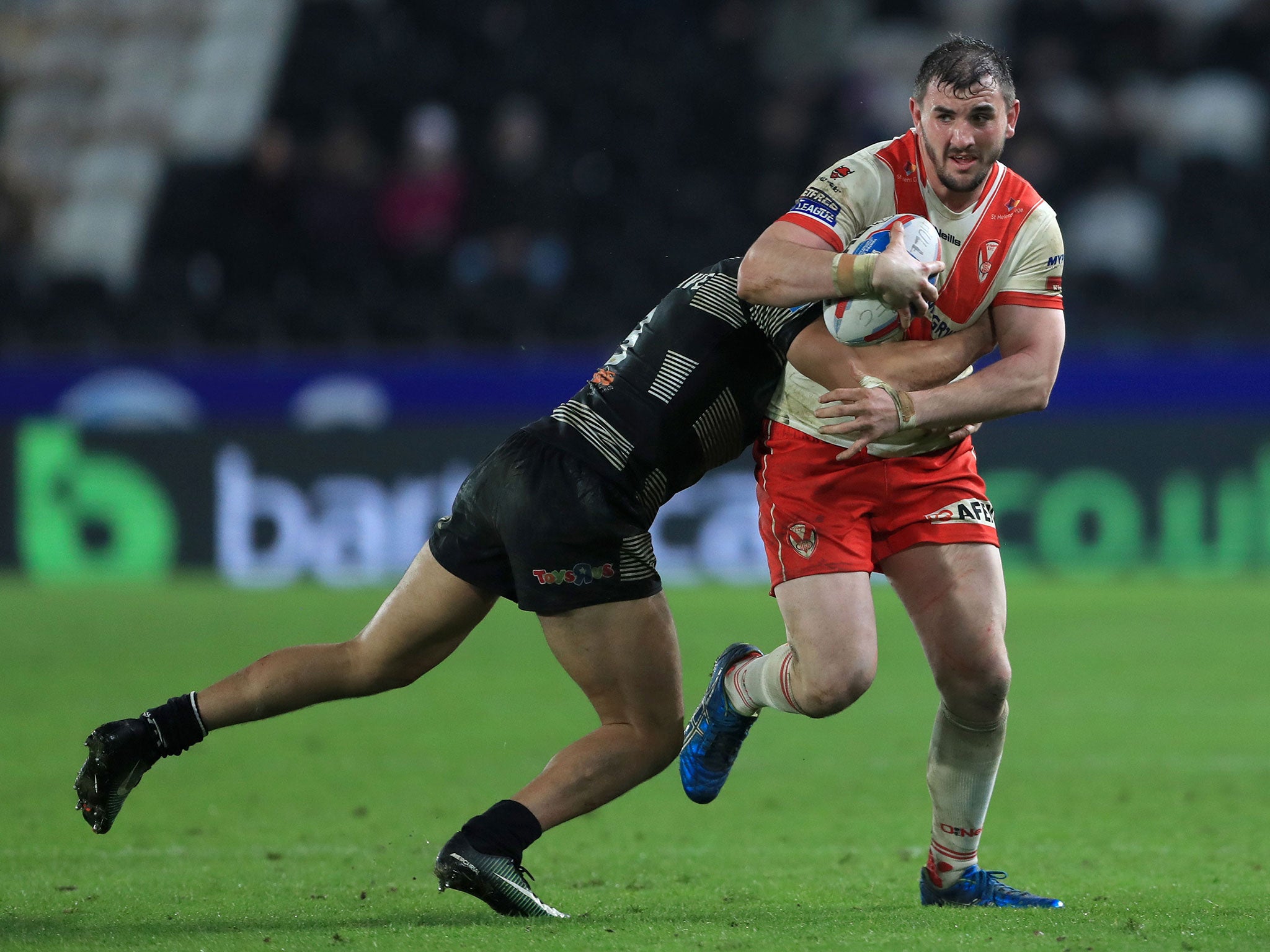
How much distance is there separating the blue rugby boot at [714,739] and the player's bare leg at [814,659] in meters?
0.01

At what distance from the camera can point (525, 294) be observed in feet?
48.1

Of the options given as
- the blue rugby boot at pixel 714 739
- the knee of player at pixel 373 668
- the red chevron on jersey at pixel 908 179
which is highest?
the red chevron on jersey at pixel 908 179

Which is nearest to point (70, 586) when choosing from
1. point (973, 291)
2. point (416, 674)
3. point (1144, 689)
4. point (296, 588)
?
point (296, 588)

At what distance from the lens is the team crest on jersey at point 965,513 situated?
16.2ft

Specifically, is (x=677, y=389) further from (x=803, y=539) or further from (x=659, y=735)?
(x=659, y=735)

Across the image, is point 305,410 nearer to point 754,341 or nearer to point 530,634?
point 530,634

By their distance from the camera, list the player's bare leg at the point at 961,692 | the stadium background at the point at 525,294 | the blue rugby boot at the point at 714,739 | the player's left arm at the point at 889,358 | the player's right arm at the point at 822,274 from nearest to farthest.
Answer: the player's right arm at the point at 822,274
the player's left arm at the point at 889,358
the player's bare leg at the point at 961,692
the blue rugby boot at the point at 714,739
the stadium background at the point at 525,294

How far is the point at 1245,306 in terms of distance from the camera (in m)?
14.7

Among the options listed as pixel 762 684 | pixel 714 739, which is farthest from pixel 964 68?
pixel 714 739

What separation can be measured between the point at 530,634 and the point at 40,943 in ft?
24.8

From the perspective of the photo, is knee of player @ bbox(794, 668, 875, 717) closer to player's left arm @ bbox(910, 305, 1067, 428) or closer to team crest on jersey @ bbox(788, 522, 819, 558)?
team crest on jersey @ bbox(788, 522, 819, 558)

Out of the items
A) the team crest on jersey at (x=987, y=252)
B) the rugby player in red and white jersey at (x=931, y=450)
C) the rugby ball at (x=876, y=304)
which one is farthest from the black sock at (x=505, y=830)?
the team crest on jersey at (x=987, y=252)

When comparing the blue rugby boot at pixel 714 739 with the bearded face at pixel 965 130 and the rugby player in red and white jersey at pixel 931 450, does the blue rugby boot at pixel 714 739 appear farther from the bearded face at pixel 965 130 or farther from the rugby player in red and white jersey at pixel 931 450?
the bearded face at pixel 965 130

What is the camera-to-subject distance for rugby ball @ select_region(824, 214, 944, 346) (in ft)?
15.0
